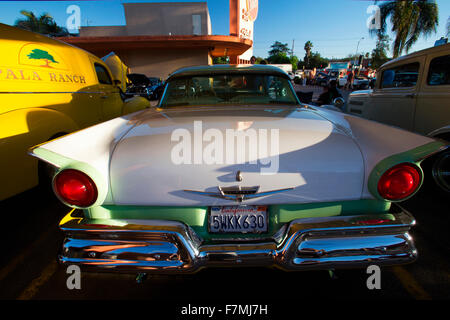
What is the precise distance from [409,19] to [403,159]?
22.5 metres

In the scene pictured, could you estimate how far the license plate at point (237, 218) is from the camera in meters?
1.42

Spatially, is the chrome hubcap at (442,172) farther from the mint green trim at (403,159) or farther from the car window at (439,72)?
the mint green trim at (403,159)

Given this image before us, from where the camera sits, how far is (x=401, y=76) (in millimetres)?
4266

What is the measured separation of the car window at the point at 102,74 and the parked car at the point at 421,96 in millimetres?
5503

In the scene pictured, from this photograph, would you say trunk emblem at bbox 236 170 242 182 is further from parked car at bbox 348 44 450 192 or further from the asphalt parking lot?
parked car at bbox 348 44 450 192

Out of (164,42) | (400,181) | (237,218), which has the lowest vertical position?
(237,218)

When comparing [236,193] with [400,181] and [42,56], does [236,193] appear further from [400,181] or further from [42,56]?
[42,56]

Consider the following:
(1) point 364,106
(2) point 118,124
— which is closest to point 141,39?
(1) point 364,106

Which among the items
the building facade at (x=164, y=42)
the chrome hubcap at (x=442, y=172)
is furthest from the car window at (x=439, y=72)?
the building facade at (x=164, y=42)

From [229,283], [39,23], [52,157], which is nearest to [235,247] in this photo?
[229,283]

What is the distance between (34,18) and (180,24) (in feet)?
67.0

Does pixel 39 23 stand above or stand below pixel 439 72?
above

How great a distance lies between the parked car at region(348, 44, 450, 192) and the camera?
334 centimetres

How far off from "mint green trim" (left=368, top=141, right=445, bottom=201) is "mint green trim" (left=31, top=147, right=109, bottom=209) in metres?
1.52
